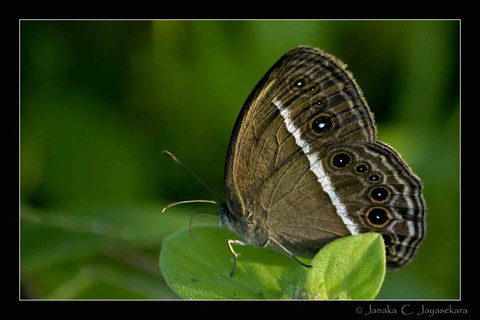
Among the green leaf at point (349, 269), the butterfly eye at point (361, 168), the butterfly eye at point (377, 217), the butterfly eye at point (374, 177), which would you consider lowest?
the green leaf at point (349, 269)

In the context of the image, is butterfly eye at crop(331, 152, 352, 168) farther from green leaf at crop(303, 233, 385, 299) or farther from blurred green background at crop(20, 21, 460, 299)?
blurred green background at crop(20, 21, 460, 299)

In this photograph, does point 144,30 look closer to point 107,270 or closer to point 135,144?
point 135,144

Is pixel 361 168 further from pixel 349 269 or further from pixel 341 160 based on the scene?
pixel 349 269

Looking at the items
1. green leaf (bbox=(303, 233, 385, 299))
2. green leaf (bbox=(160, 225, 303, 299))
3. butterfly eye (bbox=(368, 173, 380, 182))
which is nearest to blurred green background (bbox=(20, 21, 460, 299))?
green leaf (bbox=(160, 225, 303, 299))

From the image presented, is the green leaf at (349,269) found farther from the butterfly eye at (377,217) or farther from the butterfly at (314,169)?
the butterfly eye at (377,217)

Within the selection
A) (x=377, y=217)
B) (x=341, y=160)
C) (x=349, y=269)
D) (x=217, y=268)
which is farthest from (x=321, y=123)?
(x=217, y=268)

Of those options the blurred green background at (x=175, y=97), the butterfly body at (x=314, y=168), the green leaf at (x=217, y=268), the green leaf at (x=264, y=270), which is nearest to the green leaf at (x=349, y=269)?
the green leaf at (x=264, y=270)
